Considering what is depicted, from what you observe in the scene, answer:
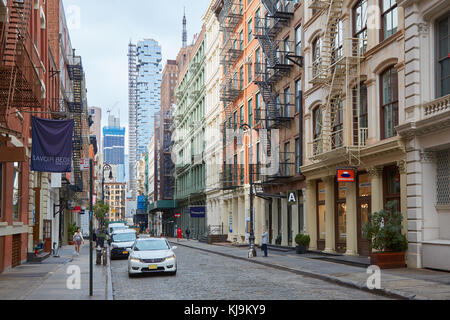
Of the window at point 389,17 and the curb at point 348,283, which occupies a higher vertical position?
the window at point 389,17

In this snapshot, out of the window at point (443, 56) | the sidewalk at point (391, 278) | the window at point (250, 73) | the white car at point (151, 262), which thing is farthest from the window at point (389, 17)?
the window at point (250, 73)

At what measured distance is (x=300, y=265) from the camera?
72.6 feet

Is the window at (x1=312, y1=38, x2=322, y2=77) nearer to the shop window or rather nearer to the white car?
the shop window

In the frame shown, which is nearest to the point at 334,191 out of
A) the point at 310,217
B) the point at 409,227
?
the point at 310,217

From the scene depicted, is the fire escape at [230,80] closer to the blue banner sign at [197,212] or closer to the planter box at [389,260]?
the blue banner sign at [197,212]

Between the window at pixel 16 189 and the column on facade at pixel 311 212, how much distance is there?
15518 mm

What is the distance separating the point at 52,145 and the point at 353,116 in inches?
545

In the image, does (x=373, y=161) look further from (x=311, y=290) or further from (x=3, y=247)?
(x=3, y=247)

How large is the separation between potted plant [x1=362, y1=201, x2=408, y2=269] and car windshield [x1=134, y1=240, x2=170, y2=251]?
7.92 meters

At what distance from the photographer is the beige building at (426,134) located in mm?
18297

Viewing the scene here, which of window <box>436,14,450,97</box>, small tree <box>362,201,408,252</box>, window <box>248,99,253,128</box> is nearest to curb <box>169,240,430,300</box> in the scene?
small tree <box>362,201,408,252</box>

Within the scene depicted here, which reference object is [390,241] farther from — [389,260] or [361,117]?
[361,117]

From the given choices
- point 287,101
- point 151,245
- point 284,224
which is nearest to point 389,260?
point 151,245

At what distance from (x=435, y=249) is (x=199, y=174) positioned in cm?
4803
